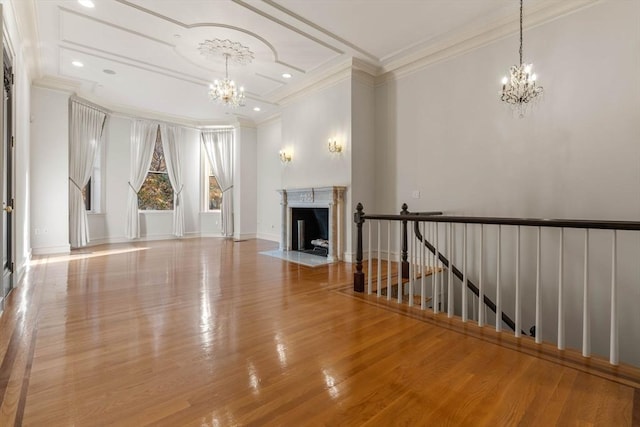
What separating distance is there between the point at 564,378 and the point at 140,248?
7940 millimetres

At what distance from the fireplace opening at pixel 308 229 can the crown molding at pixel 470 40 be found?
3.09 metres

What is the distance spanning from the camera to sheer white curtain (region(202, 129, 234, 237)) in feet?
30.9

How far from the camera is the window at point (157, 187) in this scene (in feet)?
28.5

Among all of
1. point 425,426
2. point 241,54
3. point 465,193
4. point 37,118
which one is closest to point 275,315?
point 425,426

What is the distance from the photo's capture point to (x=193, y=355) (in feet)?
7.27

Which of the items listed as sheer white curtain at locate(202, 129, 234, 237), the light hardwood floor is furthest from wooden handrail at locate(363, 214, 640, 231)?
sheer white curtain at locate(202, 129, 234, 237)

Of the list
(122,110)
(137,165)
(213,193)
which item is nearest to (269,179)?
(213,193)

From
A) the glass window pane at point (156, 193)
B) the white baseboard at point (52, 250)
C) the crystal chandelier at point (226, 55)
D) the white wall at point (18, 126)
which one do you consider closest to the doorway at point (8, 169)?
the white wall at point (18, 126)

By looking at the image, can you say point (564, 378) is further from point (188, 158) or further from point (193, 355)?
point (188, 158)

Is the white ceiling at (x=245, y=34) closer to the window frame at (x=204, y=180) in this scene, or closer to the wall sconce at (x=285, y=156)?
the wall sconce at (x=285, y=156)

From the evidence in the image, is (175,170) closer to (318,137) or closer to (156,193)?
(156,193)

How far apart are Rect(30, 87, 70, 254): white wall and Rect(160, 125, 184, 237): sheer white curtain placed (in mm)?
2615

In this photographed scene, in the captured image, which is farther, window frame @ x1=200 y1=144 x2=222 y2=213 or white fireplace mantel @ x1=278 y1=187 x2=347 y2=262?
window frame @ x1=200 y1=144 x2=222 y2=213

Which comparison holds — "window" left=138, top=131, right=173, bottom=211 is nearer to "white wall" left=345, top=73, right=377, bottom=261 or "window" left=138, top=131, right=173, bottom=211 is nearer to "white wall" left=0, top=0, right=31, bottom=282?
"white wall" left=0, top=0, right=31, bottom=282
